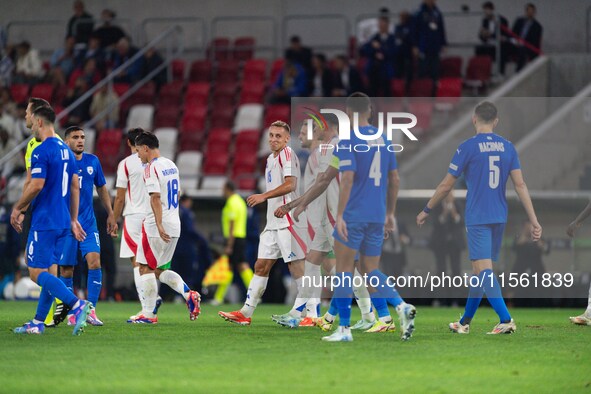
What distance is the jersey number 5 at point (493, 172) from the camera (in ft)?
38.9

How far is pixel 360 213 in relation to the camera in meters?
10.8

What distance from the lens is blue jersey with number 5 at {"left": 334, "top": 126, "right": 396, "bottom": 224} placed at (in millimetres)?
10727

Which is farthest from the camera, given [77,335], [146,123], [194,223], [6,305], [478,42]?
[478,42]

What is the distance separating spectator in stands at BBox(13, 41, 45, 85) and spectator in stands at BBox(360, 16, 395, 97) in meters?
7.48

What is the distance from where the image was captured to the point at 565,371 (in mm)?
8820

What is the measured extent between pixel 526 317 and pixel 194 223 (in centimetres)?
744

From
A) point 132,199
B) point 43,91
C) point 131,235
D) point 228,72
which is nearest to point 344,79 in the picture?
point 228,72

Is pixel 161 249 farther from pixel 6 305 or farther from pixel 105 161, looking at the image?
pixel 105 161

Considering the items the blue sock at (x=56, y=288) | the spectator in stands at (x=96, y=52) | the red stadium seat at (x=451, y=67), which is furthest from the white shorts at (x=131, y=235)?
the spectator in stands at (x=96, y=52)

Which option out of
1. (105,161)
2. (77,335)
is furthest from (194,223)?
(77,335)

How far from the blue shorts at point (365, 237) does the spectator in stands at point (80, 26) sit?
16.9m

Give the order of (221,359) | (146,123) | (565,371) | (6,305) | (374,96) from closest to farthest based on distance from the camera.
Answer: (565,371) → (221,359) → (6,305) → (374,96) → (146,123)

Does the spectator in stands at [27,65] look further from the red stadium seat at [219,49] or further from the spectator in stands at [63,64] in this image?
the red stadium seat at [219,49]

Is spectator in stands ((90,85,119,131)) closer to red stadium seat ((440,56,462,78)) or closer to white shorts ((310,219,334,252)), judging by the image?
red stadium seat ((440,56,462,78))
